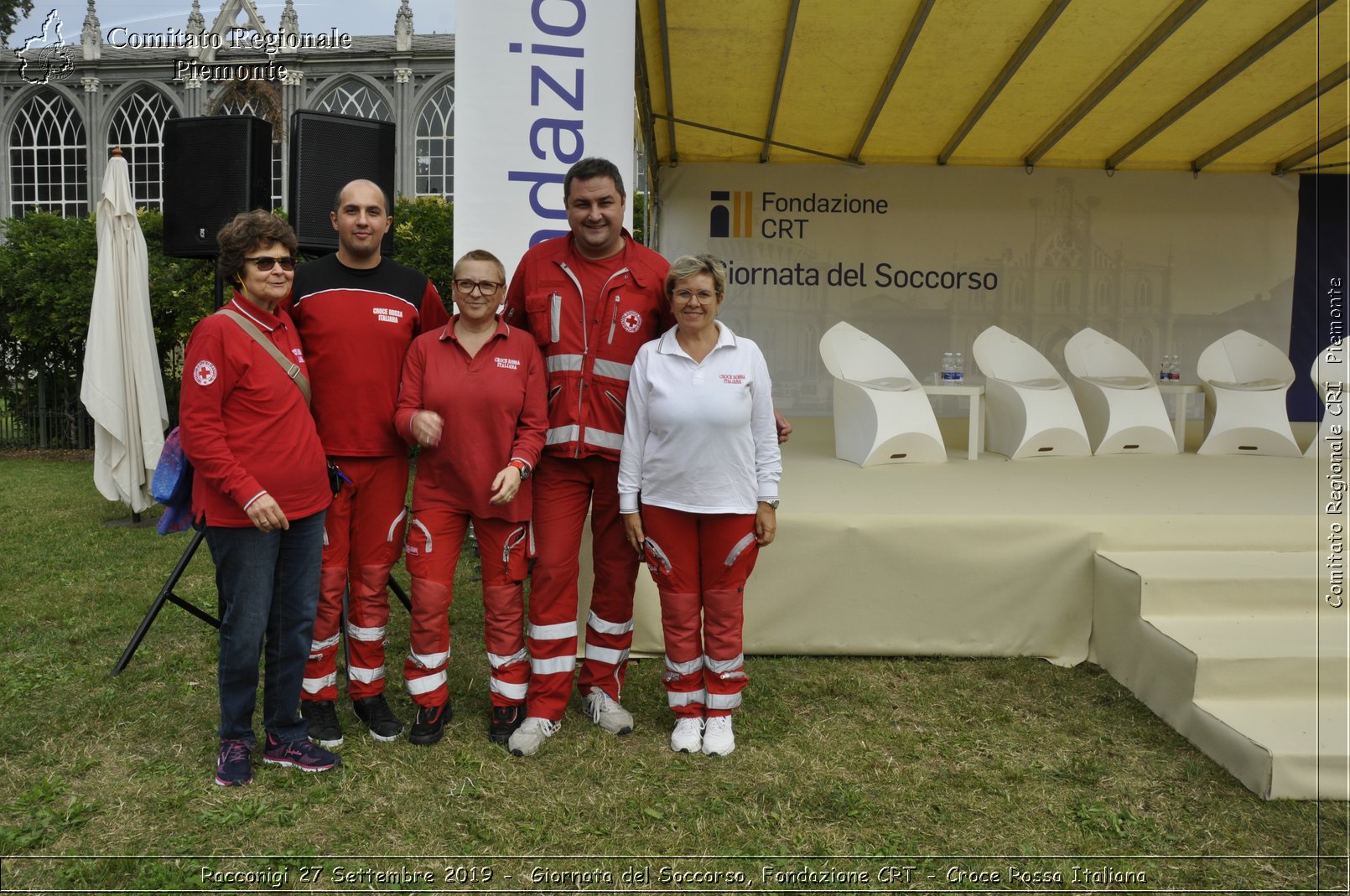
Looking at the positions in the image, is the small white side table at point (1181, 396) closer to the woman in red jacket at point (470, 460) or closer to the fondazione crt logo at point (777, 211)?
the fondazione crt logo at point (777, 211)

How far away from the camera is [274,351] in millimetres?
2453

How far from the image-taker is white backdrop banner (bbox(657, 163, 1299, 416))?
8.70 m

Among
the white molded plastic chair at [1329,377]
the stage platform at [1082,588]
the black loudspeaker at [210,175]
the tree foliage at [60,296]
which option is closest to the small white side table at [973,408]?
the stage platform at [1082,588]

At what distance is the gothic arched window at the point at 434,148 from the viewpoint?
16969 millimetres

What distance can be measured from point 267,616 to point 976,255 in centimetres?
781

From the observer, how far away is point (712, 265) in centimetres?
275

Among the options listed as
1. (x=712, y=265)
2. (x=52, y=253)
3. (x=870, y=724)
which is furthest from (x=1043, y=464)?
(x=52, y=253)

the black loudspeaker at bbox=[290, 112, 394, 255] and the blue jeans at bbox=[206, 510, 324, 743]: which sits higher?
the black loudspeaker at bbox=[290, 112, 394, 255]

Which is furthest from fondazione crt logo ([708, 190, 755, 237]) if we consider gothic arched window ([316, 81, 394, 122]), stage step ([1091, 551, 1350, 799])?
gothic arched window ([316, 81, 394, 122])

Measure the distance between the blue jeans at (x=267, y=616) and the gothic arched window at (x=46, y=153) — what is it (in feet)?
20.4

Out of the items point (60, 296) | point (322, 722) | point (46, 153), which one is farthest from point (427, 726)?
point (60, 296)

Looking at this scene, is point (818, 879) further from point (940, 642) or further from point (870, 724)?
point (940, 642)

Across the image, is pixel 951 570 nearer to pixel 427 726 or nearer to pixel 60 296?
pixel 427 726

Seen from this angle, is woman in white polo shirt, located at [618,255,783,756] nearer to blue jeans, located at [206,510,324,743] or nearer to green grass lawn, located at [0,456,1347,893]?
green grass lawn, located at [0,456,1347,893]
